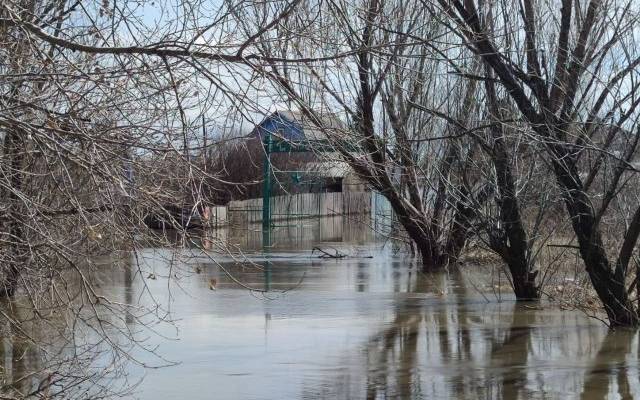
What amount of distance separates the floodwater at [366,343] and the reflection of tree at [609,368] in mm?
19

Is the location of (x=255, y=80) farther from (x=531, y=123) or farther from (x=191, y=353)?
(x=531, y=123)

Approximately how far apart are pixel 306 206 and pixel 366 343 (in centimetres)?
3516

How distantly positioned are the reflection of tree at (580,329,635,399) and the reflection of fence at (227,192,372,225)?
94.0ft

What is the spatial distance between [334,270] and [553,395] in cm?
1269

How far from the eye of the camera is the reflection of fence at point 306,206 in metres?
42.8

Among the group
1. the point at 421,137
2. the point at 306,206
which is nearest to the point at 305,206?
the point at 306,206

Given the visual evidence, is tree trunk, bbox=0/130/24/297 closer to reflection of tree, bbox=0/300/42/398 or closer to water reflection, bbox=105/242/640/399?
reflection of tree, bbox=0/300/42/398

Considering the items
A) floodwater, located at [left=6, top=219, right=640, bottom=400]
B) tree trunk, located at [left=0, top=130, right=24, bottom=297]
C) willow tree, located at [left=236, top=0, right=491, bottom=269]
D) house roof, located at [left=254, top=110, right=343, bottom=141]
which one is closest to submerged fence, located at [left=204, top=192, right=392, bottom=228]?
willow tree, located at [left=236, top=0, right=491, bottom=269]

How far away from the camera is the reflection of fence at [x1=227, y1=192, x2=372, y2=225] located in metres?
42.8

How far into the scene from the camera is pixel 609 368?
10.6m

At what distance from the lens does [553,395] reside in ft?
30.5

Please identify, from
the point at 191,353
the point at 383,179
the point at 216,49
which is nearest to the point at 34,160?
the point at 216,49

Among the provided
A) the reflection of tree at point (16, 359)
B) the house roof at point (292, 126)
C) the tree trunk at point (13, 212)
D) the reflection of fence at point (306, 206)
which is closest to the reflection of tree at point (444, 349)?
the house roof at point (292, 126)

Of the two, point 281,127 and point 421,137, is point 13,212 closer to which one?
point 281,127
